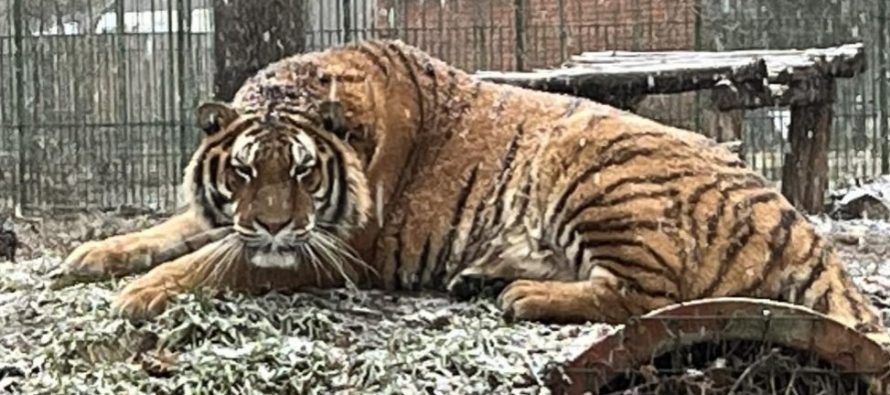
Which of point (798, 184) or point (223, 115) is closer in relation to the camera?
point (223, 115)

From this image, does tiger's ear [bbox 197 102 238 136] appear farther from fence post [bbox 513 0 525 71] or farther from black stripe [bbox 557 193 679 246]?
fence post [bbox 513 0 525 71]

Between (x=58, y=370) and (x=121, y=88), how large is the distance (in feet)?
24.3

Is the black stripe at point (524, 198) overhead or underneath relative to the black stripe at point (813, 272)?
overhead

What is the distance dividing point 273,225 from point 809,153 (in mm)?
4895

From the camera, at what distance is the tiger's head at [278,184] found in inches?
164

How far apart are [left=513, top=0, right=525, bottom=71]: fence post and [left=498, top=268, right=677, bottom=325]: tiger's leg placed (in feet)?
22.0

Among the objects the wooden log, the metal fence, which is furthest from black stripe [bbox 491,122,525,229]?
the metal fence

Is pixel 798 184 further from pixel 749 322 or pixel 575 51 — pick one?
pixel 749 322

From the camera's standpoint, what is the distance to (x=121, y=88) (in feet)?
36.0

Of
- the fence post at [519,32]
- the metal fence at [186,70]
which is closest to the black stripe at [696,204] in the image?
the metal fence at [186,70]

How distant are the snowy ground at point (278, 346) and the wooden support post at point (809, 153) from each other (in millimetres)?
4206

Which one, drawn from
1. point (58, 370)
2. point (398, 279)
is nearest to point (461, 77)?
point (398, 279)

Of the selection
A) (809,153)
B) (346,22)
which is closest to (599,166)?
(809,153)

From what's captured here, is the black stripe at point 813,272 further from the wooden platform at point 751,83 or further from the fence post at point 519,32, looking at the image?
the fence post at point 519,32
